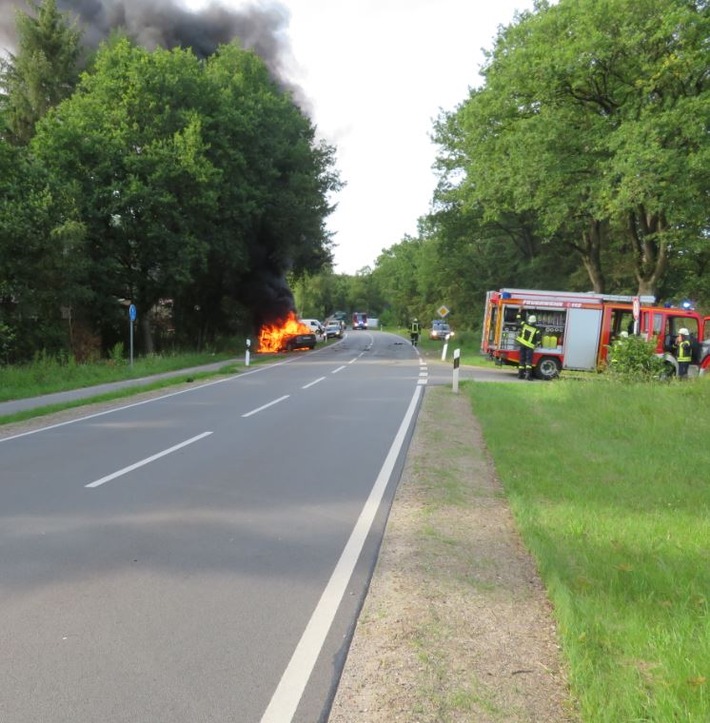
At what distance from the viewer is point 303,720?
9.41 feet

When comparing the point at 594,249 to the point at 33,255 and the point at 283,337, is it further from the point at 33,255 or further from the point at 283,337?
the point at 33,255

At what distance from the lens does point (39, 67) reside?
3641 cm

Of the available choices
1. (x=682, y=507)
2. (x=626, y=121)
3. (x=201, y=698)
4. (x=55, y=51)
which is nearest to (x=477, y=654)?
(x=201, y=698)

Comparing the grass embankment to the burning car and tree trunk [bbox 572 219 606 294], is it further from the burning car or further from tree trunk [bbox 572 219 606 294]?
tree trunk [bbox 572 219 606 294]

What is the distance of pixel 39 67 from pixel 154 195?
1598cm

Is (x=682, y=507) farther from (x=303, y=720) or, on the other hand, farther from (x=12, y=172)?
(x=12, y=172)

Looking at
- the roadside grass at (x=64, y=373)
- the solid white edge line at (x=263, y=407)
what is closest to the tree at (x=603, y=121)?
the solid white edge line at (x=263, y=407)

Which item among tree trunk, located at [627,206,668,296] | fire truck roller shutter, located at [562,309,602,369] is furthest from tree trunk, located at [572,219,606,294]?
fire truck roller shutter, located at [562,309,602,369]

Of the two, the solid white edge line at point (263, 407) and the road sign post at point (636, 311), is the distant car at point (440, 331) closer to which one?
the road sign post at point (636, 311)

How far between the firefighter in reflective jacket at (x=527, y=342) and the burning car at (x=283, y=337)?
18.8m

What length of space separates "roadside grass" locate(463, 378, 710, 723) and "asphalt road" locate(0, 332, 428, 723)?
130 centimetres

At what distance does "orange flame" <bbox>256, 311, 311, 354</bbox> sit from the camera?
128ft

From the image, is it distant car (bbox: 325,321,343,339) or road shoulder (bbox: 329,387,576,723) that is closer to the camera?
road shoulder (bbox: 329,387,576,723)

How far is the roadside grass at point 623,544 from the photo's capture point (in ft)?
10.0
